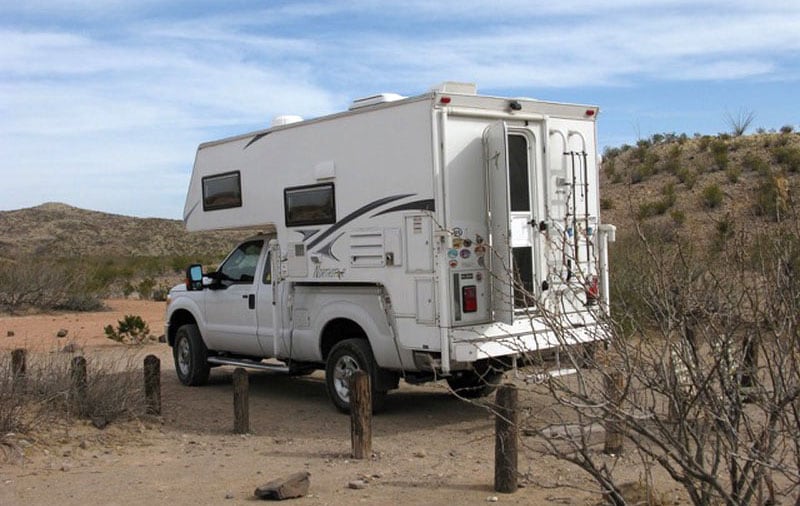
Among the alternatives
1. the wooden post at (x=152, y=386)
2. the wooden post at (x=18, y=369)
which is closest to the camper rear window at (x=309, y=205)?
the wooden post at (x=152, y=386)

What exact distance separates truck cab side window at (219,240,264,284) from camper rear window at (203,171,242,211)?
571 millimetres

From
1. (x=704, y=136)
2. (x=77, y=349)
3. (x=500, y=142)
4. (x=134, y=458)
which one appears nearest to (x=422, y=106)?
(x=500, y=142)

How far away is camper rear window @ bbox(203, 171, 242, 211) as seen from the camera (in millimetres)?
11359

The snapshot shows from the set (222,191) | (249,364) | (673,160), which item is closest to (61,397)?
(249,364)

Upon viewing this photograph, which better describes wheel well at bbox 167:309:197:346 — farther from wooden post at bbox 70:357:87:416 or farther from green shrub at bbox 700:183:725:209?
green shrub at bbox 700:183:725:209

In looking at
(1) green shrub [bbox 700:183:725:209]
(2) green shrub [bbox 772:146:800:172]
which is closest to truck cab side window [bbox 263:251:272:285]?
(1) green shrub [bbox 700:183:725:209]

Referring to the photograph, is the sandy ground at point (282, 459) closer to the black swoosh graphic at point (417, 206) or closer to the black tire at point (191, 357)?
the black tire at point (191, 357)

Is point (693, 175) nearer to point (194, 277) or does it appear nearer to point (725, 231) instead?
point (194, 277)

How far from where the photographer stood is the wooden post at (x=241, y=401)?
9.25m

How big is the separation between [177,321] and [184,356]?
59cm

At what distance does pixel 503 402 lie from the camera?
684cm

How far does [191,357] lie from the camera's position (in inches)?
490

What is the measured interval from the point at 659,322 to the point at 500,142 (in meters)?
4.18

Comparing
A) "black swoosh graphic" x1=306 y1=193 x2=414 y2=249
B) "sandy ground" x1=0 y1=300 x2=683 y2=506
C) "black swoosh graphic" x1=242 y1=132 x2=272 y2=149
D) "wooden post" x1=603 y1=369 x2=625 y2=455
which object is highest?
"black swoosh graphic" x1=242 y1=132 x2=272 y2=149
